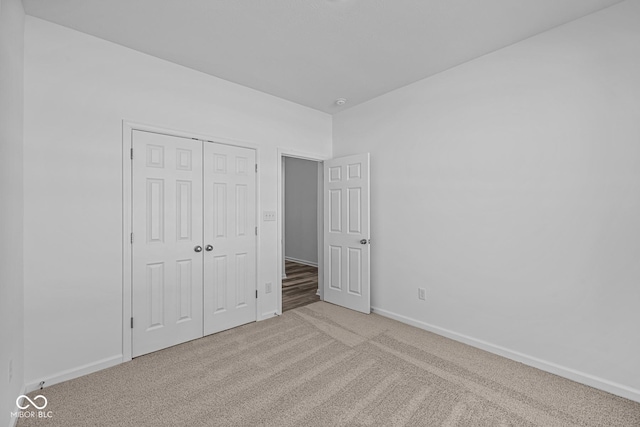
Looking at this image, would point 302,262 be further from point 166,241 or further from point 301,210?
point 166,241

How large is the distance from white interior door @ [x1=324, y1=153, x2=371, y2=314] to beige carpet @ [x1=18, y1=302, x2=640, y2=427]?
947 millimetres

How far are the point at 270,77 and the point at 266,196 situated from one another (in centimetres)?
135

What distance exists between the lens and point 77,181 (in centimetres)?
225

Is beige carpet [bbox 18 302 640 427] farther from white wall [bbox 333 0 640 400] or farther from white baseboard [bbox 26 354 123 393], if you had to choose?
white wall [bbox 333 0 640 400]

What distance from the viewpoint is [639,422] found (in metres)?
1.77

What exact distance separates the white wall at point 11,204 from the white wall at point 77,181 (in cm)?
10

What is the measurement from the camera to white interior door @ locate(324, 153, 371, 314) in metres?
3.63

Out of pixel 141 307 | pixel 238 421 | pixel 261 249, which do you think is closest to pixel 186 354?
pixel 141 307

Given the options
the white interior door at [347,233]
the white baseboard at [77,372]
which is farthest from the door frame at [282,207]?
the white baseboard at [77,372]

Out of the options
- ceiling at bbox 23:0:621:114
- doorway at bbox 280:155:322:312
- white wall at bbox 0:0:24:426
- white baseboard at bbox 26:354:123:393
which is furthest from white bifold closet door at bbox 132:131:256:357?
doorway at bbox 280:155:322:312

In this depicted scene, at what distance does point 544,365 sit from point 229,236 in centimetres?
316

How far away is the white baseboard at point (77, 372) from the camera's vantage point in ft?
6.82

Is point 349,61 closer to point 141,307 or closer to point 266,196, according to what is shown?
point 266,196

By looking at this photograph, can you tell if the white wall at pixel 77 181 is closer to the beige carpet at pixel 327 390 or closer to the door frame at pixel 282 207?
the beige carpet at pixel 327 390
